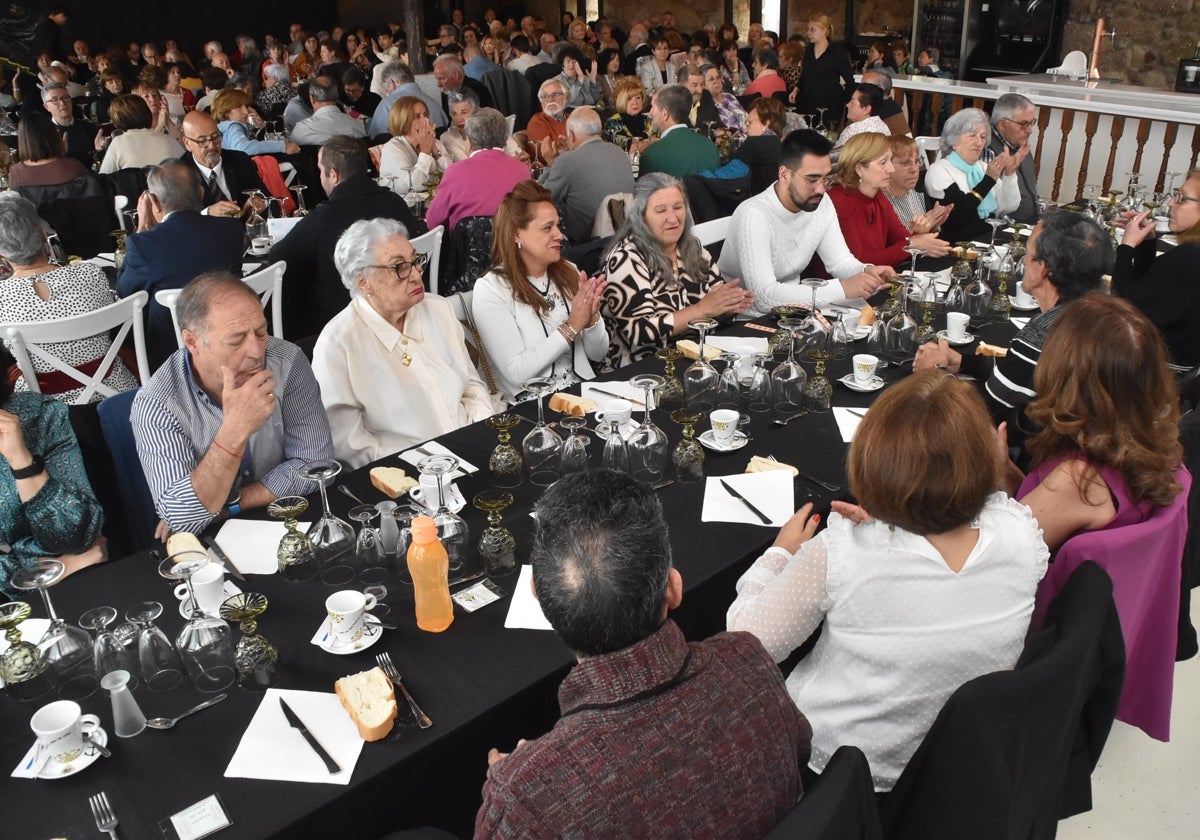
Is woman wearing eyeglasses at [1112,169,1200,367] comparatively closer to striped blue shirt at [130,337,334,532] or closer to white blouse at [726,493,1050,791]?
white blouse at [726,493,1050,791]

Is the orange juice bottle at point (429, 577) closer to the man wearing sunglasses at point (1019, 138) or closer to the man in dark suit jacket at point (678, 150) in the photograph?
the man in dark suit jacket at point (678, 150)

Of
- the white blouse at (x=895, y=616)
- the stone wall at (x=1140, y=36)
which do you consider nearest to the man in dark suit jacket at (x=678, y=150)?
the white blouse at (x=895, y=616)

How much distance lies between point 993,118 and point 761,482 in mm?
4423

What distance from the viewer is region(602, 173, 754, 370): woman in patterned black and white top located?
3930 millimetres

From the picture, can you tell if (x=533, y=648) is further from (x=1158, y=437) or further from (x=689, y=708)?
(x=1158, y=437)

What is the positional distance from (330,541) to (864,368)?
1882 millimetres

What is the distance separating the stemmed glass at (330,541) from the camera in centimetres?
218

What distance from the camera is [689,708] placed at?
1300mm

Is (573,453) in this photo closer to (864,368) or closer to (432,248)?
(864,368)

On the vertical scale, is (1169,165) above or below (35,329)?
below

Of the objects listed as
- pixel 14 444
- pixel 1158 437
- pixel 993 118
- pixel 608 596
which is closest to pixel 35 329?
pixel 14 444

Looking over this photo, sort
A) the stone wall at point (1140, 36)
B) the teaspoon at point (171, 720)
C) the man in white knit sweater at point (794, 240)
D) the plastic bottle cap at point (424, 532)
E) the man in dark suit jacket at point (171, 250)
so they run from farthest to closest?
the stone wall at point (1140, 36) < the man in dark suit jacket at point (171, 250) < the man in white knit sweater at point (794, 240) < the plastic bottle cap at point (424, 532) < the teaspoon at point (171, 720)

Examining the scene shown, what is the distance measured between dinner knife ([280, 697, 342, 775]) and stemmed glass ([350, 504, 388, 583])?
1.46ft

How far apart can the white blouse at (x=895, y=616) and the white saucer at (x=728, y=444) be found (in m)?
0.84
